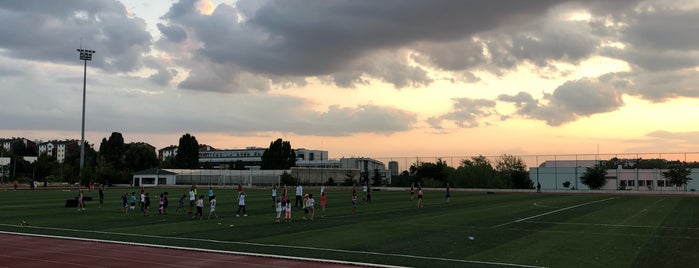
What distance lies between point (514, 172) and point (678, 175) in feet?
88.0

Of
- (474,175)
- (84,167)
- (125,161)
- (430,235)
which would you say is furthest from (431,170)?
(430,235)

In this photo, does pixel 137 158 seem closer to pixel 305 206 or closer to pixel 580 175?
pixel 580 175

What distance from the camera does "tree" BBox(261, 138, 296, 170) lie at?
13888cm

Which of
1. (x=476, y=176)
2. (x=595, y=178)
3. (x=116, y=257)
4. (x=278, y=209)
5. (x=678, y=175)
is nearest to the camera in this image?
(x=116, y=257)

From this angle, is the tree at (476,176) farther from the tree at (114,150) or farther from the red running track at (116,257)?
Answer: the tree at (114,150)

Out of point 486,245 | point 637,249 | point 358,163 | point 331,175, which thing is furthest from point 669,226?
point 358,163

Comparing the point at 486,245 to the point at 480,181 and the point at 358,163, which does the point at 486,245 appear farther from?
the point at 358,163

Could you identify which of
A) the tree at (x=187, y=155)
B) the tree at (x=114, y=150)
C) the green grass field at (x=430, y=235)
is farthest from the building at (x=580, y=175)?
the tree at (x=114, y=150)

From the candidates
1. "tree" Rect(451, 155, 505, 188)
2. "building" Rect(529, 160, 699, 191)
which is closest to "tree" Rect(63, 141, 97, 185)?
"tree" Rect(451, 155, 505, 188)

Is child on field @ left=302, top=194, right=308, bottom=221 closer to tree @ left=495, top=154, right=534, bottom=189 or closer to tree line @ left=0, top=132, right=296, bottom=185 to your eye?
tree @ left=495, top=154, right=534, bottom=189

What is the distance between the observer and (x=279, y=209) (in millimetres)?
27531

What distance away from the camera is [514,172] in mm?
96688

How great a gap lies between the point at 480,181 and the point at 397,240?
7558 cm

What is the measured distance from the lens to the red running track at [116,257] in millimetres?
15578
